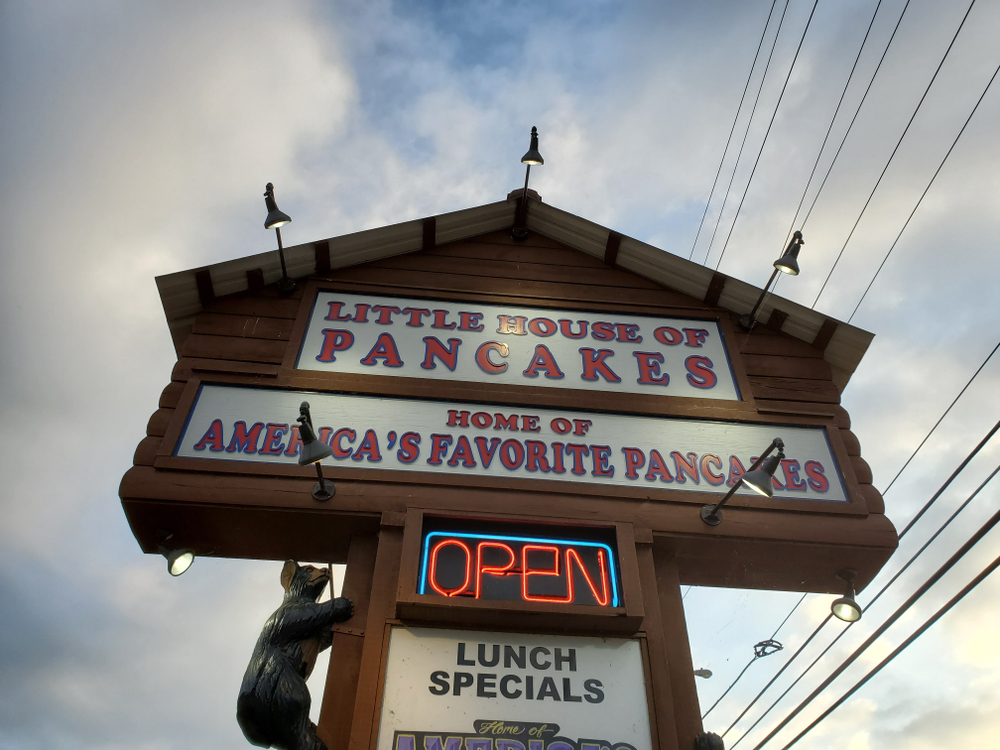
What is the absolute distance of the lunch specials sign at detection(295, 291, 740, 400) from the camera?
28.0 feet

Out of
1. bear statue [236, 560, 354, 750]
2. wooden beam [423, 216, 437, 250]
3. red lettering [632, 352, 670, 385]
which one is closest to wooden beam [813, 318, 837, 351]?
red lettering [632, 352, 670, 385]

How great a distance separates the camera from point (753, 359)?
9.09 m

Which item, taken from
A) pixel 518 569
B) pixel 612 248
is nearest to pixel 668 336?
pixel 612 248

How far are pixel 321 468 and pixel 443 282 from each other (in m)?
3.23

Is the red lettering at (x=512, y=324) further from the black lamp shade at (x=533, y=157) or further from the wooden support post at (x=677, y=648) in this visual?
the wooden support post at (x=677, y=648)

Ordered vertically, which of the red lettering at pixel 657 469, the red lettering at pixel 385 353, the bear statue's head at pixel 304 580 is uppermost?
the red lettering at pixel 385 353

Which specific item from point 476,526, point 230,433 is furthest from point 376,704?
point 230,433

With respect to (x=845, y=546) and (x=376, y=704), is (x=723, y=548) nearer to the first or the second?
(x=845, y=546)

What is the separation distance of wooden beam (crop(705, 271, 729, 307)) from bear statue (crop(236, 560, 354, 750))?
5797mm

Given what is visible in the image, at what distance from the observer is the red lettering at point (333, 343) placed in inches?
335

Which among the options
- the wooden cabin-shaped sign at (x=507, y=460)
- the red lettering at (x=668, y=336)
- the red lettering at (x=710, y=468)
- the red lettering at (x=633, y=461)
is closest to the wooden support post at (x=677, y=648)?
the wooden cabin-shaped sign at (x=507, y=460)

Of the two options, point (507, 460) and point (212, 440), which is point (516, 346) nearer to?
point (507, 460)

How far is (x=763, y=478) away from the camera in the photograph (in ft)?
20.9

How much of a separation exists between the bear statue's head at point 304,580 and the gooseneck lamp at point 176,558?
110 centimetres
